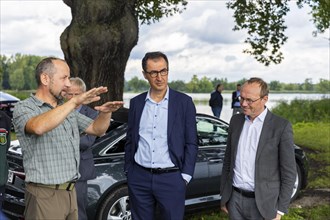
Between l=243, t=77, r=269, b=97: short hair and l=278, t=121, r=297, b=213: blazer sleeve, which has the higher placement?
l=243, t=77, r=269, b=97: short hair

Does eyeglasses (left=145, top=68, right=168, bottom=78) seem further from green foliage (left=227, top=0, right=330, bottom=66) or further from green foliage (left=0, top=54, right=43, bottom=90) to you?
green foliage (left=0, top=54, right=43, bottom=90)

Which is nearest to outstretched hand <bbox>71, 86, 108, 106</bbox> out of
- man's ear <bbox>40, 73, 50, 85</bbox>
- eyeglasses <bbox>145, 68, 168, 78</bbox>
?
man's ear <bbox>40, 73, 50, 85</bbox>

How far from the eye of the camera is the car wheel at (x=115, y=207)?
508 centimetres

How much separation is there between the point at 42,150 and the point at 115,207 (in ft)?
7.75

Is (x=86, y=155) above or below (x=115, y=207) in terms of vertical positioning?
above

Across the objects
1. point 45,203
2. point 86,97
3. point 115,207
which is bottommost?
point 115,207

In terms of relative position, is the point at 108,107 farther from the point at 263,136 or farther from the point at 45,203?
the point at 263,136

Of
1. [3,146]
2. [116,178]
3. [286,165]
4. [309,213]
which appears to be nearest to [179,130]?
[286,165]

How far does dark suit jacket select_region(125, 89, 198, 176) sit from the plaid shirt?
0.95m

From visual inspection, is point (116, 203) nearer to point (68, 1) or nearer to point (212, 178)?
point (212, 178)

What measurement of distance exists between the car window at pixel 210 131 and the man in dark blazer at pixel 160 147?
80.8 inches

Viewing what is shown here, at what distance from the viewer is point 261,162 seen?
3.48m

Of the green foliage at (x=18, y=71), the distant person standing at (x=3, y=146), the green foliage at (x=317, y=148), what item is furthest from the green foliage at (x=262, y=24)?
the green foliage at (x=18, y=71)

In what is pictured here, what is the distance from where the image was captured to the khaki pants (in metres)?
3.05
